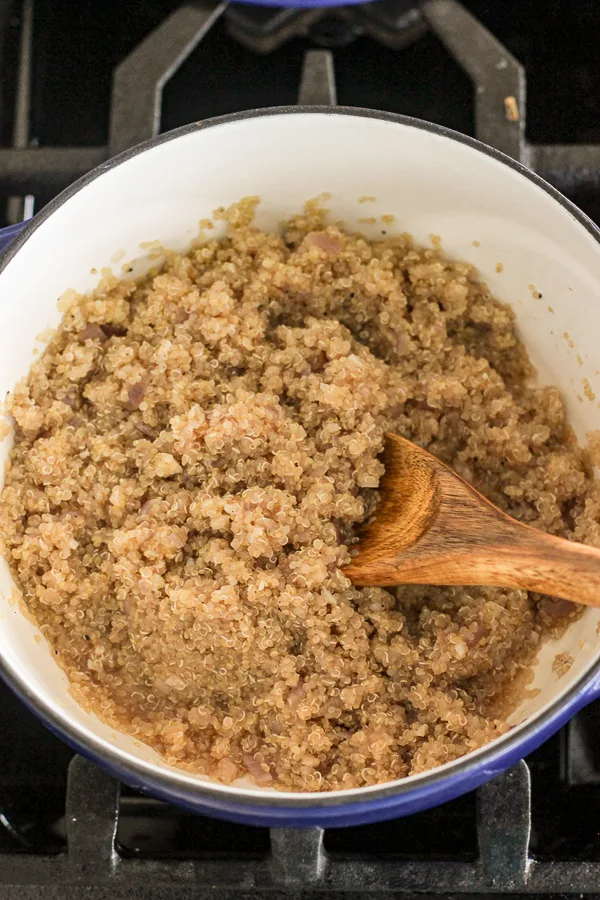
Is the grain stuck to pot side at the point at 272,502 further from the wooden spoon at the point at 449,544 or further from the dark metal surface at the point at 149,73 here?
the dark metal surface at the point at 149,73

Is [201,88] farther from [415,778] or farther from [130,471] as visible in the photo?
[415,778]

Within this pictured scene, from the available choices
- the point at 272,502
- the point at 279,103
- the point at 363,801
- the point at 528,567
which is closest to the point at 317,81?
the point at 279,103

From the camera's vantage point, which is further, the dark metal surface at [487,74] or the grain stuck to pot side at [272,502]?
the dark metal surface at [487,74]

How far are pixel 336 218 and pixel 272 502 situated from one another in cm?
43

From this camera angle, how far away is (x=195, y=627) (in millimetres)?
998

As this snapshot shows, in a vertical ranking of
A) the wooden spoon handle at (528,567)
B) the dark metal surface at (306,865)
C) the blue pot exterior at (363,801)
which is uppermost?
the wooden spoon handle at (528,567)

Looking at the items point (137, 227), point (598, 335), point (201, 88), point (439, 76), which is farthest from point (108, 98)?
point (598, 335)

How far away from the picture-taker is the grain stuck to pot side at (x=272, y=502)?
39.5 inches

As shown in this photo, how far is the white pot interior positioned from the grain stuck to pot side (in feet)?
0.10

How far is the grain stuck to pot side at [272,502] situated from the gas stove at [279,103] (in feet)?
0.46

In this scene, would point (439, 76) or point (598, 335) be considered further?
point (439, 76)

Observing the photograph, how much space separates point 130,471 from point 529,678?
54 cm

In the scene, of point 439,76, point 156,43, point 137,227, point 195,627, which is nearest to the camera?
point 195,627

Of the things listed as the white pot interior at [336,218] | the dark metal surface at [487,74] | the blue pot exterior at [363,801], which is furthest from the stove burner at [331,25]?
the blue pot exterior at [363,801]
